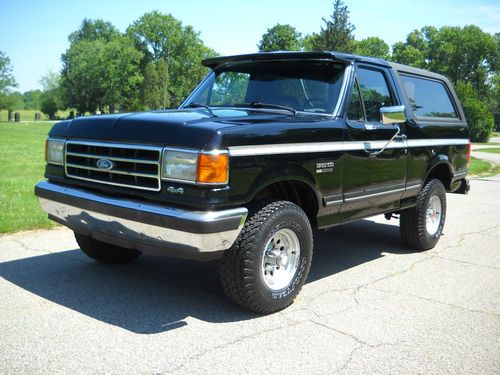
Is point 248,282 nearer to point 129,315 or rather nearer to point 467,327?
point 129,315

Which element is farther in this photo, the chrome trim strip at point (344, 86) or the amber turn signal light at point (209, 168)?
the chrome trim strip at point (344, 86)

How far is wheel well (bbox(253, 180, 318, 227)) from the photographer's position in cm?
411

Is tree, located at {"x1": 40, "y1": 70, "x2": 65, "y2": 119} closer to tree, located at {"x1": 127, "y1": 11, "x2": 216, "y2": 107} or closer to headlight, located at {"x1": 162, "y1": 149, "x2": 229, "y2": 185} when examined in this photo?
tree, located at {"x1": 127, "y1": 11, "x2": 216, "y2": 107}

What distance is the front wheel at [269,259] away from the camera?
364 centimetres

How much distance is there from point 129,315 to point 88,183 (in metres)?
1.09

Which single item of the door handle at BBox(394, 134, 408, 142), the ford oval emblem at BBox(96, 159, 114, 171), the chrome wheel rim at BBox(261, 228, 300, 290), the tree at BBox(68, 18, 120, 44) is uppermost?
the tree at BBox(68, 18, 120, 44)

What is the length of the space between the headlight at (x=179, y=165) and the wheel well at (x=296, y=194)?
2.55 feet

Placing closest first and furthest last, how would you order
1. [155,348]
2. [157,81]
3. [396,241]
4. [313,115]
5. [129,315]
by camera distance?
[155,348] < [129,315] < [313,115] < [396,241] < [157,81]

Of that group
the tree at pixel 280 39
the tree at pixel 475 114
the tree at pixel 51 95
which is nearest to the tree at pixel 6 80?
the tree at pixel 51 95

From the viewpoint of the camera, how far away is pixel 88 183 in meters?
3.99

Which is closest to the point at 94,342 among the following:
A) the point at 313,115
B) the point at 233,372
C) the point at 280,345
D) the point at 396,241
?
the point at 233,372

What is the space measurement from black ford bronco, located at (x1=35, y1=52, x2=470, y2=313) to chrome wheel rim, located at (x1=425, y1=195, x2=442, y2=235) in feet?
2.10

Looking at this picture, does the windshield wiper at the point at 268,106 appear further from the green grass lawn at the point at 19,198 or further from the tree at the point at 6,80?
the tree at the point at 6,80

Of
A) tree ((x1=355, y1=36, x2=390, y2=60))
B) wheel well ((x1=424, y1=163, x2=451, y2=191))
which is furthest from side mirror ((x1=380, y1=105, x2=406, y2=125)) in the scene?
tree ((x1=355, y1=36, x2=390, y2=60))
